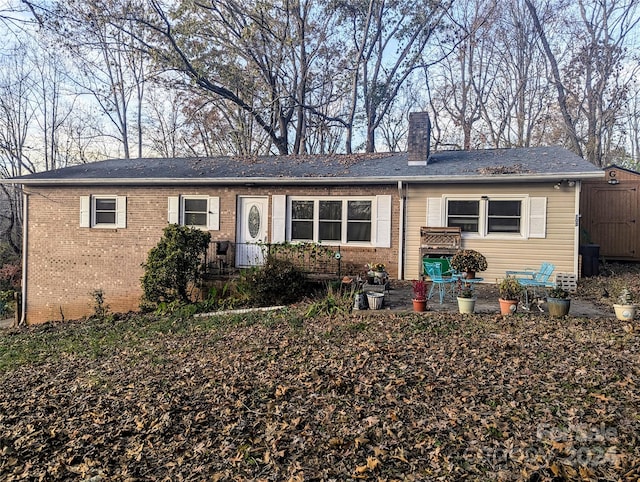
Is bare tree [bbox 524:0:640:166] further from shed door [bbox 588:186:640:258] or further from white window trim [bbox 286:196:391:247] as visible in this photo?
white window trim [bbox 286:196:391:247]

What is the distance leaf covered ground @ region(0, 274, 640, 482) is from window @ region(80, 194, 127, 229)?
653 centimetres

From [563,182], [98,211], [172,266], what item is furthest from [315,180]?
[98,211]

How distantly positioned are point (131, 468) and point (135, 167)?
38.4ft

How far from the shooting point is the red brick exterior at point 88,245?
36.9ft

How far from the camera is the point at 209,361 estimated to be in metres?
4.98

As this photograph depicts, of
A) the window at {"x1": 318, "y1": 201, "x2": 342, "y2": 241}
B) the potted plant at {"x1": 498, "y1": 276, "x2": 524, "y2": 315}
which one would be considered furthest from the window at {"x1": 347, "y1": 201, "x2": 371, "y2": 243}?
the potted plant at {"x1": 498, "y1": 276, "x2": 524, "y2": 315}

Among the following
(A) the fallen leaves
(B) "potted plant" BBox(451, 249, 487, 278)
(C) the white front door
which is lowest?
(A) the fallen leaves

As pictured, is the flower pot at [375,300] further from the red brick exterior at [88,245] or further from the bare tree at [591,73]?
the bare tree at [591,73]

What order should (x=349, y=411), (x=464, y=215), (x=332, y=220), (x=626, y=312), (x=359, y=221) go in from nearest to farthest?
(x=349, y=411) < (x=626, y=312) < (x=464, y=215) < (x=359, y=221) < (x=332, y=220)

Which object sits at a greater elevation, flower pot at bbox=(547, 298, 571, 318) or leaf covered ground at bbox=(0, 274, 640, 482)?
flower pot at bbox=(547, 298, 571, 318)

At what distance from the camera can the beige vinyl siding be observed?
354 inches

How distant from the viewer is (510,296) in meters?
6.43

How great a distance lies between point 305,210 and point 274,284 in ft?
9.05

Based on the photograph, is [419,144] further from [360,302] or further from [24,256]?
[24,256]
